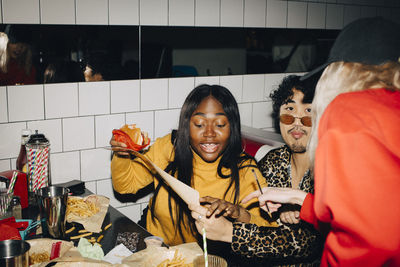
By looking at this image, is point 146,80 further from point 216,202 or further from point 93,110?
point 216,202

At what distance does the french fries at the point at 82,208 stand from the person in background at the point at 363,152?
1.21m

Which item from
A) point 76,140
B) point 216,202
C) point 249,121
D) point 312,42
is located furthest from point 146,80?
point 312,42

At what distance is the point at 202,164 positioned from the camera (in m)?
2.25

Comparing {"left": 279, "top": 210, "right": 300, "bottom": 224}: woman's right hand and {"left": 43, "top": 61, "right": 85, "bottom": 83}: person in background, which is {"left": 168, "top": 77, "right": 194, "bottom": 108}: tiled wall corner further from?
{"left": 279, "top": 210, "right": 300, "bottom": 224}: woman's right hand

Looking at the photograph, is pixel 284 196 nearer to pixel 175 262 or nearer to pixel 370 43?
pixel 175 262

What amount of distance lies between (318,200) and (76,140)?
6.34 feet

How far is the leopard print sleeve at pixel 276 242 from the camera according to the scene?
170 cm

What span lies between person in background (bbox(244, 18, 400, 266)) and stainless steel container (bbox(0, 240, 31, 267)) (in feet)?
3.14

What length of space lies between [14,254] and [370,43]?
1.32 m

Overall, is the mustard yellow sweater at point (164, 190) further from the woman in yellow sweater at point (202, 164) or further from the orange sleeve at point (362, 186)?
the orange sleeve at point (362, 186)

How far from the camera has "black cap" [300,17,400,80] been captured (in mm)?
1132

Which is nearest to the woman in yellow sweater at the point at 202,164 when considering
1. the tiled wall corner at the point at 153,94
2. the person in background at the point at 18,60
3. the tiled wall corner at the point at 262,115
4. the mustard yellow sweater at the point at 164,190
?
the mustard yellow sweater at the point at 164,190

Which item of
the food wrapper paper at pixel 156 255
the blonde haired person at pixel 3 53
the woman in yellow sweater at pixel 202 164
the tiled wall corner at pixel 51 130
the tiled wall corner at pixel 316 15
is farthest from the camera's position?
the tiled wall corner at pixel 316 15

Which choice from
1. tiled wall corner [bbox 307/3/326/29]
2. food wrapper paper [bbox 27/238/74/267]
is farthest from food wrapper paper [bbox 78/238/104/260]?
tiled wall corner [bbox 307/3/326/29]
